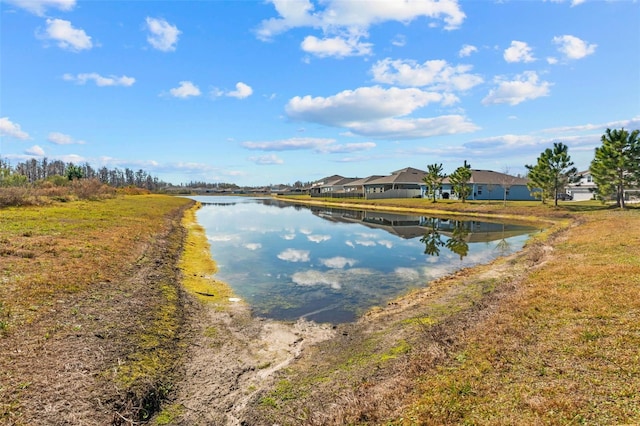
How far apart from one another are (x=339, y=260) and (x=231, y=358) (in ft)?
40.8

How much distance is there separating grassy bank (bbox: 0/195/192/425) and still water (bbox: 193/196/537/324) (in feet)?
11.4

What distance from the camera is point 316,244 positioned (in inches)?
993

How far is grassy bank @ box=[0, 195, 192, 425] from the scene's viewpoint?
5152mm

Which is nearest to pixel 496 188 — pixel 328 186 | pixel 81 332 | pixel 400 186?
pixel 400 186

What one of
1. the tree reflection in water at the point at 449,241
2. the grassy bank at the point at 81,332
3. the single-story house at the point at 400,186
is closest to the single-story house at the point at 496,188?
the single-story house at the point at 400,186

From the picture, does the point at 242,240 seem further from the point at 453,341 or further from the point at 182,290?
the point at 453,341

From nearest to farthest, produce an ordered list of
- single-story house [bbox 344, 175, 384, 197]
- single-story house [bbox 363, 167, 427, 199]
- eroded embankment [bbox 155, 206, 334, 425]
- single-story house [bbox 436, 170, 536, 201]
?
eroded embankment [bbox 155, 206, 334, 425] → single-story house [bbox 436, 170, 536, 201] → single-story house [bbox 363, 167, 427, 199] → single-story house [bbox 344, 175, 384, 197]

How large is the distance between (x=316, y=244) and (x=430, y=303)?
14.9 m

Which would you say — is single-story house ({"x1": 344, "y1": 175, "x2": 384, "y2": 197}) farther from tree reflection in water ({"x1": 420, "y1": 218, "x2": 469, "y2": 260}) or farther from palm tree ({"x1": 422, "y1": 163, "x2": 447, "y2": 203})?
tree reflection in water ({"x1": 420, "y1": 218, "x2": 469, "y2": 260})

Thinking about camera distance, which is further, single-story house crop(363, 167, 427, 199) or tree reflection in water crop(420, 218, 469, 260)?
single-story house crop(363, 167, 427, 199)

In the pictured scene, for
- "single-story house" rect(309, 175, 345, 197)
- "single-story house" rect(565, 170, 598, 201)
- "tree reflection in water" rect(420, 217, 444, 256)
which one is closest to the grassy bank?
"tree reflection in water" rect(420, 217, 444, 256)

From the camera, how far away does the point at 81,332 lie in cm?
722

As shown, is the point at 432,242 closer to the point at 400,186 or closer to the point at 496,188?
the point at 496,188

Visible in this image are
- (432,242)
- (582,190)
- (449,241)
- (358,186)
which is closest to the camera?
(432,242)
